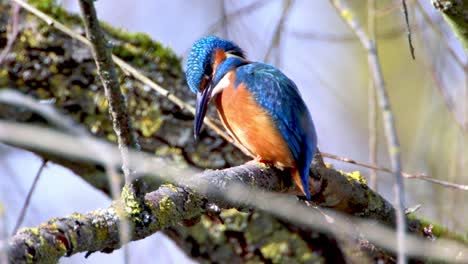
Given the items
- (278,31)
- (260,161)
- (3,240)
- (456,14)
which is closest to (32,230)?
(3,240)

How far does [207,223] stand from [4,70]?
43.0 inches

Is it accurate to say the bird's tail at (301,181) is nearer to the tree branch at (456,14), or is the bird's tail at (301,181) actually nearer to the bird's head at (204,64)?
the bird's head at (204,64)

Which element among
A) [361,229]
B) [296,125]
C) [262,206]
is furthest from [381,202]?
[262,206]

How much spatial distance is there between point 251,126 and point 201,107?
25 centimetres

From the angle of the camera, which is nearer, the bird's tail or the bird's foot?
the bird's tail

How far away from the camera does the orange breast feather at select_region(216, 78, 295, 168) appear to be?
2883 millimetres

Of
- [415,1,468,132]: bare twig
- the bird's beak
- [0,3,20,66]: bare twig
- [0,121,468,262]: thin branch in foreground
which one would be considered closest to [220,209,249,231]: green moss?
[0,121,468,262]: thin branch in foreground

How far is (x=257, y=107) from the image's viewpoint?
3055mm

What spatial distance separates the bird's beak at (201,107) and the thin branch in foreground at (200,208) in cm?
33

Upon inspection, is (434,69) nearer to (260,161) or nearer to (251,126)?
(251,126)

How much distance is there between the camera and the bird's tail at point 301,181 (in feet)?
8.56

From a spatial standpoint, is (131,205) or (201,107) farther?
(201,107)

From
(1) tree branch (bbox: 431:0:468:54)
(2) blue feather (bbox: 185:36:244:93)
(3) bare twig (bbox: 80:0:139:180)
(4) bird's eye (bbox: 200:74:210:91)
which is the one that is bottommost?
(1) tree branch (bbox: 431:0:468:54)

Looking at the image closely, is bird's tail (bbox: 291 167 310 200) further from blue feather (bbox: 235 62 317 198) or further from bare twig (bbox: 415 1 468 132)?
bare twig (bbox: 415 1 468 132)
